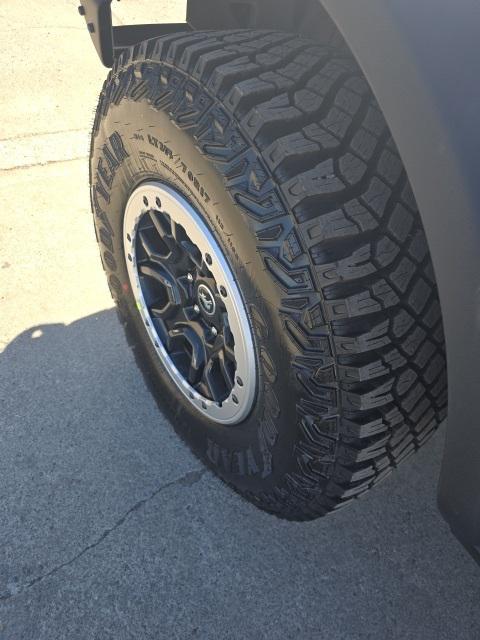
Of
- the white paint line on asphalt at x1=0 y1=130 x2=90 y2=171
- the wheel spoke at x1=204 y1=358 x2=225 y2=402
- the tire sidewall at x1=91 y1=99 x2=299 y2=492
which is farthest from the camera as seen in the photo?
the white paint line on asphalt at x1=0 y1=130 x2=90 y2=171

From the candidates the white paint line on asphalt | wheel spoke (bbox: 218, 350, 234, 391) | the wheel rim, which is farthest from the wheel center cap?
the white paint line on asphalt

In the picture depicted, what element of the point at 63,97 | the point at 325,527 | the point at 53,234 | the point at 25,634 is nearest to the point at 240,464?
the point at 325,527

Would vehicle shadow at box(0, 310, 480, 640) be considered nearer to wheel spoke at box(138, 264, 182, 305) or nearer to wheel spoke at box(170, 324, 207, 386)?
wheel spoke at box(170, 324, 207, 386)

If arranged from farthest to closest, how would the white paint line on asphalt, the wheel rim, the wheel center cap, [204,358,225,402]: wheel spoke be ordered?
the white paint line on asphalt < [204,358,225,402]: wheel spoke < the wheel center cap < the wheel rim

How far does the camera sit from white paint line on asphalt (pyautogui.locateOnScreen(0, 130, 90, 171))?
3.13 metres

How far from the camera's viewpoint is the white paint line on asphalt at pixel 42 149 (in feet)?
10.3

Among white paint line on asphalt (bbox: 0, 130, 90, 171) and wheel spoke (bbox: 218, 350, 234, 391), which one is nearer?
wheel spoke (bbox: 218, 350, 234, 391)

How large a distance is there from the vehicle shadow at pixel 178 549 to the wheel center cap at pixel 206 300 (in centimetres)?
60

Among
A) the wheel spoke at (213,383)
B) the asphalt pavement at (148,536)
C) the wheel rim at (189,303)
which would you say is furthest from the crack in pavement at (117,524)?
the wheel spoke at (213,383)

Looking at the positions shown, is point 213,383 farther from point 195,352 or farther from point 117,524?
point 117,524

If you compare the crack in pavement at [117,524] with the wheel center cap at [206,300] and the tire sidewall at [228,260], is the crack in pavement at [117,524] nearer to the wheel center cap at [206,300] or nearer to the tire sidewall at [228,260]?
the tire sidewall at [228,260]

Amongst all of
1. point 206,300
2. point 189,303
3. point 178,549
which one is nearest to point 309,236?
point 206,300

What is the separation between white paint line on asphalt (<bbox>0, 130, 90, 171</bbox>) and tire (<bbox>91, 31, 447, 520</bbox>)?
74.4 inches

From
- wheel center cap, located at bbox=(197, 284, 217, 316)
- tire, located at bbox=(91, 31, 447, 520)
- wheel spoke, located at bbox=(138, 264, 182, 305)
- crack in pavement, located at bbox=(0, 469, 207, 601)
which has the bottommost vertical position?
crack in pavement, located at bbox=(0, 469, 207, 601)
